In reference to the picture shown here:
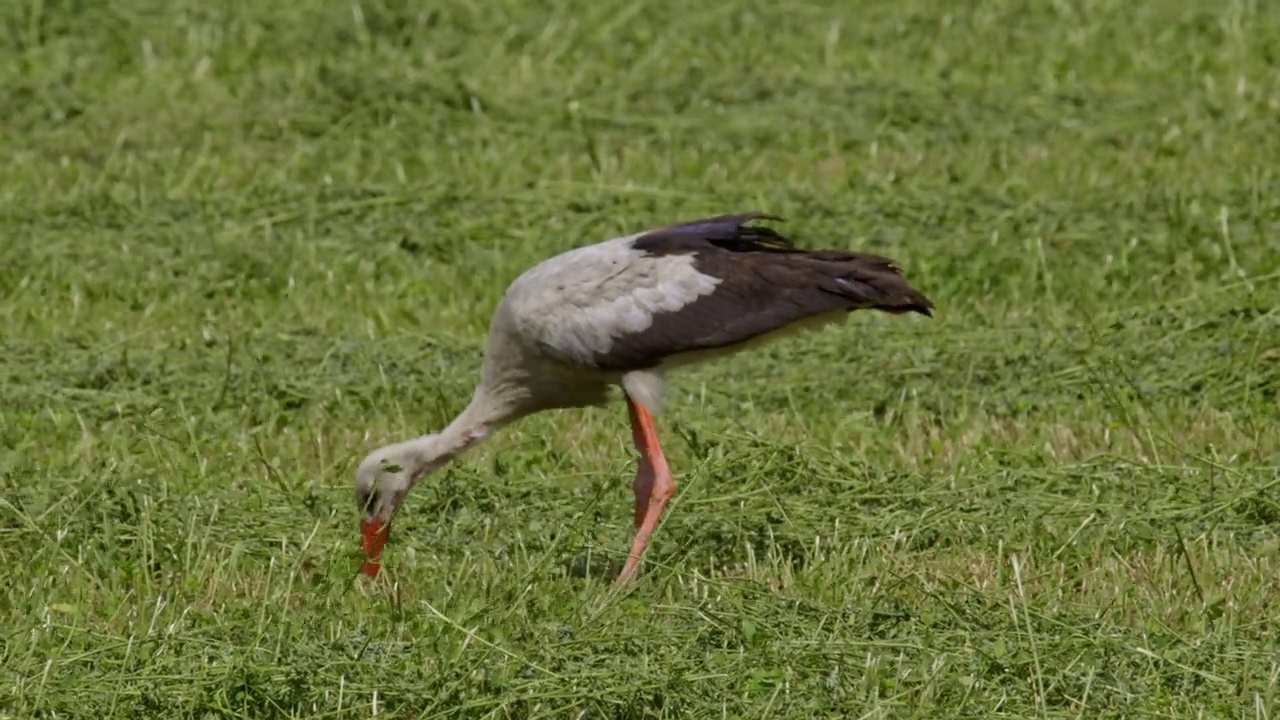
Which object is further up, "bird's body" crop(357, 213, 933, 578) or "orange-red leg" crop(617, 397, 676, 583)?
"bird's body" crop(357, 213, 933, 578)

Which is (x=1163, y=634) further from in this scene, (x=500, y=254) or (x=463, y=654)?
(x=500, y=254)

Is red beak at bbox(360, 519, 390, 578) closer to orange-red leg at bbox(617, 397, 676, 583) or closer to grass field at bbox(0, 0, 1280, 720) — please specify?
grass field at bbox(0, 0, 1280, 720)

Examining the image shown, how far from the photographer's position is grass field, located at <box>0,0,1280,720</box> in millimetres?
5805

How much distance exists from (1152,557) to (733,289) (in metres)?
1.61

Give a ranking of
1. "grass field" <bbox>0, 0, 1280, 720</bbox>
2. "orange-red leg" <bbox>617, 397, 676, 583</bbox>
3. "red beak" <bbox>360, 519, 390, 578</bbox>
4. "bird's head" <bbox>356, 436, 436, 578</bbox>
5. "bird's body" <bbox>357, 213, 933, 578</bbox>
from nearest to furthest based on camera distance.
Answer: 1. "grass field" <bbox>0, 0, 1280, 720</bbox>
2. "red beak" <bbox>360, 519, 390, 578</bbox>
3. "bird's head" <bbox>356, 436, 436, 578</bbox>
4. "orange-red leg" <bbox>617, 397, 676, 583</bbox>
5. "bird's body" <bbox>357, 213, 933, 578</bbox>

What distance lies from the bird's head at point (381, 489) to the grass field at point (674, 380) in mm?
123

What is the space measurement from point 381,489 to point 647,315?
3.42 feet

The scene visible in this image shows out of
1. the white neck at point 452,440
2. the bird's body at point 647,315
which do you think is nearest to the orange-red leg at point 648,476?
the bird's body at point 647,315

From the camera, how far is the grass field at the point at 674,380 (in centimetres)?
580

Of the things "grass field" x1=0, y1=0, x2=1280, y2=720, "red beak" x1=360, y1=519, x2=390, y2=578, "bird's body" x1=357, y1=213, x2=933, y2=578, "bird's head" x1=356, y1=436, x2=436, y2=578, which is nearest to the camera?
"grass field" x1=0, y1=0, x2=1280, y2=720

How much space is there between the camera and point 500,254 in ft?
34.5

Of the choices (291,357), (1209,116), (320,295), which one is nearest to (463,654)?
(291,357)

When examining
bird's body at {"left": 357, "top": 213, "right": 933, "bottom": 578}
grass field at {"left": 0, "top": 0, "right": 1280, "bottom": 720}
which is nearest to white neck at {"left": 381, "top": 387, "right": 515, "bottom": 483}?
bird's body at {"left": 357, "top": 213, "right": 933, "bottom": 578}

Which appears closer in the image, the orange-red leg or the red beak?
the red beak
